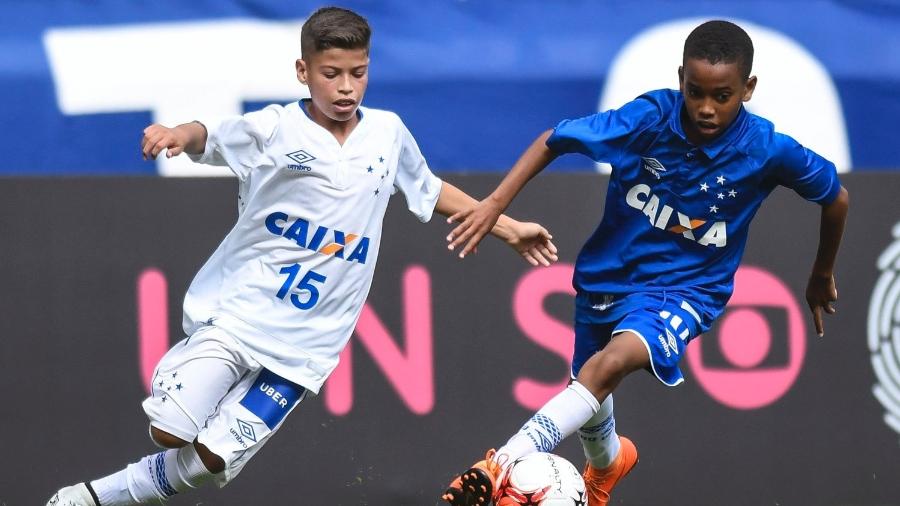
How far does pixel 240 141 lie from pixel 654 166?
145 centimetres

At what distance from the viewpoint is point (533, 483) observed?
459 cm

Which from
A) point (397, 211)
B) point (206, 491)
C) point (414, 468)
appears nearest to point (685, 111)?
point (397, 211)

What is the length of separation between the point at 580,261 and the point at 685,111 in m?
0.71

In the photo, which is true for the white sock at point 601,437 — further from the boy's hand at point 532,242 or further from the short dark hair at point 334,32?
the short dark hair at point 334,32

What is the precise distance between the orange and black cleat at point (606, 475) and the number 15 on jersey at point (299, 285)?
4.84 ft

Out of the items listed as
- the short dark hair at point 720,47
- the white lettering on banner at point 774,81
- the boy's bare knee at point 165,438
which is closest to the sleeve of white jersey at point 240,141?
the boy's bare knee at point 165,438

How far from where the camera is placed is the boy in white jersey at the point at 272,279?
5008mm

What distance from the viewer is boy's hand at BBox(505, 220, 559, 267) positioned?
17.2 ft

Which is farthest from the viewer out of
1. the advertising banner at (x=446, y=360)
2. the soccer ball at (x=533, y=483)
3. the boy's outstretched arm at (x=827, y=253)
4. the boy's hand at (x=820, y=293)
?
the advertising banner at (x=446, y=360)

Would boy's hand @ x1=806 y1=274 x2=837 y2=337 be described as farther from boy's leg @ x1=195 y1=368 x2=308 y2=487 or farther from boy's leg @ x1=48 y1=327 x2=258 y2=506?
boy's leg @ x1=48 y1=327 x2=258 y2=506

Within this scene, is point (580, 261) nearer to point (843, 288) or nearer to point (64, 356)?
point (843, 288)

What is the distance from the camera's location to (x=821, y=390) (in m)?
6.70

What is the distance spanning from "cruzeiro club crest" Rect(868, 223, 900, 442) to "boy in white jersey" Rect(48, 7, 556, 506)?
9.00 feet

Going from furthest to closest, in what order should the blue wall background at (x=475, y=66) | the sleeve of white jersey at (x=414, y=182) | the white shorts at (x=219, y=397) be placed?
1. the blue wall background at (x=475, y=66)
2. the sleeve of white jersey at (x=414, y=182)
3. the white shorts at (x=219, y=397)
